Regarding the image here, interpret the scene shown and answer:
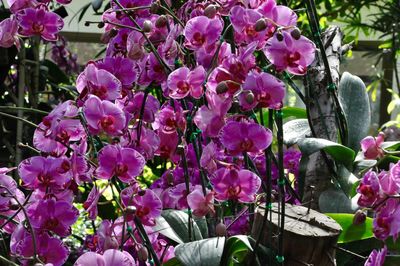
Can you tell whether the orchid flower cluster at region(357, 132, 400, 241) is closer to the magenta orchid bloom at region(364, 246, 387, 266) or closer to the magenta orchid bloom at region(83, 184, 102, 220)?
the magenta orchid bloom at region(364, 246, 387, 266)

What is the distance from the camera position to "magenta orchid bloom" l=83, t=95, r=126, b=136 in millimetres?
971

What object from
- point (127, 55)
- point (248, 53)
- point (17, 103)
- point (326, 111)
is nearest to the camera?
point (248, 53)

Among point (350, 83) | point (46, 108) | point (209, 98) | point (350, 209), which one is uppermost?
point (209, 98)

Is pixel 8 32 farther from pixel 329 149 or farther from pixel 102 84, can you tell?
Answer: pixel 329 149

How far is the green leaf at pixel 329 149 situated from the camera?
1.24 metres

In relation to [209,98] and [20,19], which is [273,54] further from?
[20,19]

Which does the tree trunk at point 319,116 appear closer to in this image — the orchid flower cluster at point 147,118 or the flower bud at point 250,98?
the orchid flower cluster at point 147,118

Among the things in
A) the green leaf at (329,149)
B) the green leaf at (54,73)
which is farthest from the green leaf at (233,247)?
the green leaf at (54,73)

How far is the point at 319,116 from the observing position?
153cm

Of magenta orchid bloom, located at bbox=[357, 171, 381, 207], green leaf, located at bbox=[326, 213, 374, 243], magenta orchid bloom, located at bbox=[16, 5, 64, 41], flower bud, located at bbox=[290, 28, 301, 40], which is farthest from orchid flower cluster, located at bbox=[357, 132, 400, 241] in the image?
magenta orchid bloom, located at bbox=[16, 5, 64, 41]

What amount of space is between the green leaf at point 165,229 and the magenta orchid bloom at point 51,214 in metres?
0.16

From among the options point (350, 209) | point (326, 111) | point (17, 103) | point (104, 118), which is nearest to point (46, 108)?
point (17, 103)

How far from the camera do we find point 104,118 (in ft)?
3.21

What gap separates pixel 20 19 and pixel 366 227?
0.59 meters
